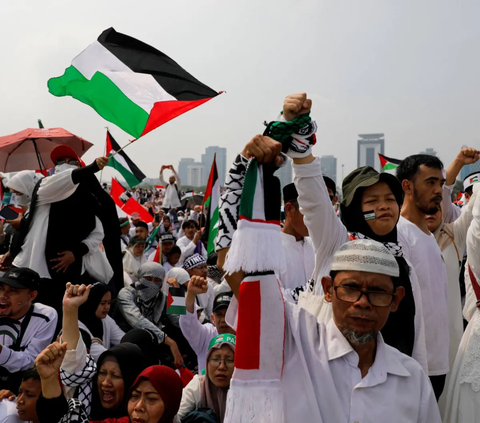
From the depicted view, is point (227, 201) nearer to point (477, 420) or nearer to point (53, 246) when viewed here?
point (477, 420)

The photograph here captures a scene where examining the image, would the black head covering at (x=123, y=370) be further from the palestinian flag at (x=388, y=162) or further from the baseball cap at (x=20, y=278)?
the palestinian flag at (x=388, y=162)

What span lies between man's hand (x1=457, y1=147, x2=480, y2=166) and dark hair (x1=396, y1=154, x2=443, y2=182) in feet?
2.19

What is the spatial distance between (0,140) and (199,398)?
481 cm

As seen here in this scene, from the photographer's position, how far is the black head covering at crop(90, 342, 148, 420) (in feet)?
10.2

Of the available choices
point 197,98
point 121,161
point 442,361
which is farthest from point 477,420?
point 121,161

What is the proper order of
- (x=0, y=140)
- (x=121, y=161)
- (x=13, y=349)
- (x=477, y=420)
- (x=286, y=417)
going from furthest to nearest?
1. (x=121, y=161)
2. (x=0, y=140)
3. (x=13, y=349)
4. (x=477, y=420)
5. (x=286, y=417)

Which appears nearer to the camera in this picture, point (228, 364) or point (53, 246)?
point (228, 364)

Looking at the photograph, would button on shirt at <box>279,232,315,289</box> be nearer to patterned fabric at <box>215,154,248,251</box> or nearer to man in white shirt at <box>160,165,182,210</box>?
patterned fabric at <box>215,154,248,251</box>

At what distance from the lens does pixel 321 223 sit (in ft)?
7.29

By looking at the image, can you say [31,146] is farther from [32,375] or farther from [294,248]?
[294,248]

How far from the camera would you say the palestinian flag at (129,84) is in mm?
3986

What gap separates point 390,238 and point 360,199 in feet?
0.79

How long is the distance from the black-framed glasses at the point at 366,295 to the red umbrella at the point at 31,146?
5.62m

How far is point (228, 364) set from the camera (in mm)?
3299
